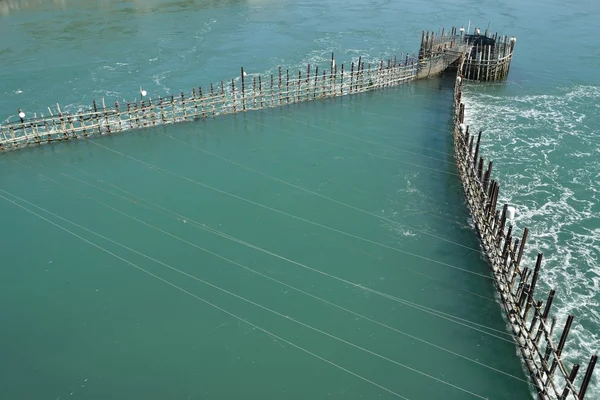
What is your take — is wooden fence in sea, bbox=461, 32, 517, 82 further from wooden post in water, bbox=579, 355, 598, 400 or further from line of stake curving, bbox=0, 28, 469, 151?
wooden post in water, bbox=579, 355, 598, 400

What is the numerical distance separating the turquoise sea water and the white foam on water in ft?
0.45

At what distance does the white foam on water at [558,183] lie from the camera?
65.2ft

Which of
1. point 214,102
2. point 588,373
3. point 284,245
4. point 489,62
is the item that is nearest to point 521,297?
point 588,373

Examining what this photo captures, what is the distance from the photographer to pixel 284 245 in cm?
2302

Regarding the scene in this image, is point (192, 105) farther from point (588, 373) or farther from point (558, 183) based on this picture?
point (588, 373)

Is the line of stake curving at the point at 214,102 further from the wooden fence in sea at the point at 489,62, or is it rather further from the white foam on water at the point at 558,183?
the white foam on water at the point at 558,183

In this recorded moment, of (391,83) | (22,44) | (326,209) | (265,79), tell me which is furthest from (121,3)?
(326,209)

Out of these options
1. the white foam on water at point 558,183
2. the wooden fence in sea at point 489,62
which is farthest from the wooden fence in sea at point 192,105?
the white foam on water at point 558,183

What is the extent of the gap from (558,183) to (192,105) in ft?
84.4

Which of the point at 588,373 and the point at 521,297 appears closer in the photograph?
the point at 588,373

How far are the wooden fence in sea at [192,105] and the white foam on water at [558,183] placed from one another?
906 cm

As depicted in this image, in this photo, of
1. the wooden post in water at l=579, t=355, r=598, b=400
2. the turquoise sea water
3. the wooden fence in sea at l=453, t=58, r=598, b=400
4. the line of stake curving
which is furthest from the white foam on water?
the line of stake curving

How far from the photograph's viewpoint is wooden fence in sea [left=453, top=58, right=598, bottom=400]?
15.4 meters

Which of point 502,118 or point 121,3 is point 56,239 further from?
point 121,3
